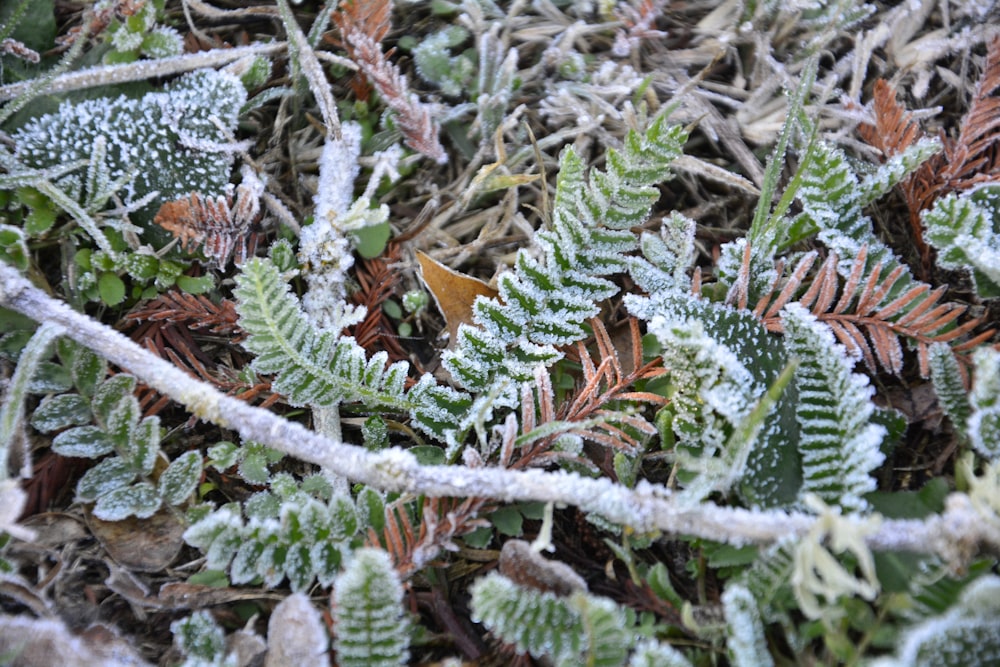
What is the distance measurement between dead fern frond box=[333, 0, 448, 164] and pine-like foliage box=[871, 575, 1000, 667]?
1.39m

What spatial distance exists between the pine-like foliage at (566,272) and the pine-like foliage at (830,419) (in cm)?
38

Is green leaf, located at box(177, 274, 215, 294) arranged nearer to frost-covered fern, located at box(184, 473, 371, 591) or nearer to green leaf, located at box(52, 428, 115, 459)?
green leaf, located at box(52, 428, 115, 459)

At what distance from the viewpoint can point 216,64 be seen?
1829 mm

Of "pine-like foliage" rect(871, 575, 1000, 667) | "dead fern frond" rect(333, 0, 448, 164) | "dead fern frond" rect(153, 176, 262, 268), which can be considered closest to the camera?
"pine-like foliage" rect(871, 575, 1000, 667)

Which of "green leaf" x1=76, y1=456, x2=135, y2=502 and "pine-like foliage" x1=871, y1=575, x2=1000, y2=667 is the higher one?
"pine-like foliage" x1=871, y1=575, x2=1000, y2=667

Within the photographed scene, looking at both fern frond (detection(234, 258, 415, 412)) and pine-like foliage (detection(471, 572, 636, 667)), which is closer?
pine-like foliage (detection(471, 572, 636, 667))

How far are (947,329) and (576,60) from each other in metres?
1.06

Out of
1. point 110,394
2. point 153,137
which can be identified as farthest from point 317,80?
point 110,394

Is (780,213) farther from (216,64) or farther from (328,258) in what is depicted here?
Result: (216,64)

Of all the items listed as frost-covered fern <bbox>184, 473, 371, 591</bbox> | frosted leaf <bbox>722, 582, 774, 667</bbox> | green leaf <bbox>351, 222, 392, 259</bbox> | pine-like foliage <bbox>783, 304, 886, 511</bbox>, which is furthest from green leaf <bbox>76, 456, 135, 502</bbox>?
pine-like foliage <bbox>783, 304, 886, 511</bbox>

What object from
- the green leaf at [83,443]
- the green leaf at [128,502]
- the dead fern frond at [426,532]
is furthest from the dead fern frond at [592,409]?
the green leaf at [83,443]

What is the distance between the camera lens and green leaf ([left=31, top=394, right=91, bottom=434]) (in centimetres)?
150

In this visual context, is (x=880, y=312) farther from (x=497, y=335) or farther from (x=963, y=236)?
(x=497, y=335)

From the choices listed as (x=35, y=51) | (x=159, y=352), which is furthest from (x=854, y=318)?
(x=35, y=51)
